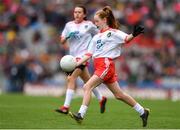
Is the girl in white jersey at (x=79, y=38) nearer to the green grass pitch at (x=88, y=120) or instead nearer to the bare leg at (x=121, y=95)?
the green grass pitch at (x=88, y=120)

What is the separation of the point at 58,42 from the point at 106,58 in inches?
774

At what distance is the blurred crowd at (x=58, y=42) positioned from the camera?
105 feet

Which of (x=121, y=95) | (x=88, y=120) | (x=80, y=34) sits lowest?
(x=88, y=120)

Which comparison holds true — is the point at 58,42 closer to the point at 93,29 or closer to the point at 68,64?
the point at 93,29

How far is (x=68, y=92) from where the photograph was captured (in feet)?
52.7

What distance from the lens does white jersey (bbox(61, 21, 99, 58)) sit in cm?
1640

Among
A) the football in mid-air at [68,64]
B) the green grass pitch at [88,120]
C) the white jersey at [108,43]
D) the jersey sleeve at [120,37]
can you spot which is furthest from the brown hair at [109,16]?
the green grass pitch at [88,120]

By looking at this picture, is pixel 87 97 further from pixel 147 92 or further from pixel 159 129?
pixel 147 92

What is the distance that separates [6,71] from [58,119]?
710 inches

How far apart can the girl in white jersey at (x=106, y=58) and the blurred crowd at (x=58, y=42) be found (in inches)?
690

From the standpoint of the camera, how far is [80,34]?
1641 cm

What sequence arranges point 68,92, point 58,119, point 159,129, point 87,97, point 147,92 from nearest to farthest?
point 159,129 < point 87,97 < point 58,119 < point 68,92 < point 147,92

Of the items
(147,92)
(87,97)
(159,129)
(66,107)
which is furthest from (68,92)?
(147,92)

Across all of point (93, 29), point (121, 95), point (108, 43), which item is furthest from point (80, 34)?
point (121, 95)
